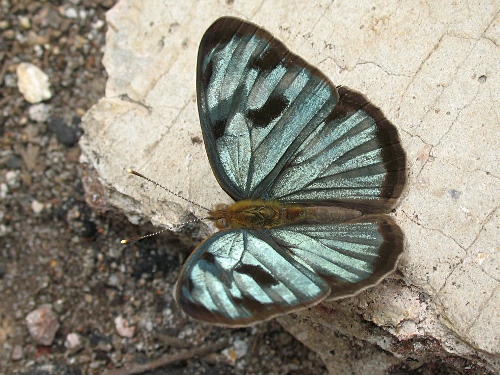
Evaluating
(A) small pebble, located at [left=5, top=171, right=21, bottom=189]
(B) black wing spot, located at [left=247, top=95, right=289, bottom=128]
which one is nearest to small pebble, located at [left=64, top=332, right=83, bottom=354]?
(A) small pebble, located at [left=5, top=171, right=21, bottom=189]

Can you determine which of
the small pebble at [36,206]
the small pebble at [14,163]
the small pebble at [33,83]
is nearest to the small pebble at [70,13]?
the small pebble at [33,83]

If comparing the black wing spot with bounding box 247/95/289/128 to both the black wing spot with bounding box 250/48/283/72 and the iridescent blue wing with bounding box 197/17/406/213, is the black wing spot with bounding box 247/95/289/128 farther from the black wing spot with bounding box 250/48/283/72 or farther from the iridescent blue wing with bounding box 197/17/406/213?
the black wing spot with bounding box 250/48/283/72

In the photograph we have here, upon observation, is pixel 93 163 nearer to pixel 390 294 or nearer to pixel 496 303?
pixel 390 294

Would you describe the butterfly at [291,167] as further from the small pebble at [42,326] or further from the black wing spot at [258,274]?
the small pebble at [42,326]

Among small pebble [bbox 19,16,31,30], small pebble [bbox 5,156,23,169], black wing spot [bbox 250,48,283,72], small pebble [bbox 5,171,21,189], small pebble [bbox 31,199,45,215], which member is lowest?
small pebble [bbox 31,199,45,215]

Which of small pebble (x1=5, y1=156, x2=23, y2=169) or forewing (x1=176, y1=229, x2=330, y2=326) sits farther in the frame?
small pebble (x1=5, y1=156, x2=23, y2=169)

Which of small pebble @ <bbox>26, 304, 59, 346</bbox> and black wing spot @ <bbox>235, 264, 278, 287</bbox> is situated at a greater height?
black wing spot @ <bbox>235, 264, 278, 287</bbox>

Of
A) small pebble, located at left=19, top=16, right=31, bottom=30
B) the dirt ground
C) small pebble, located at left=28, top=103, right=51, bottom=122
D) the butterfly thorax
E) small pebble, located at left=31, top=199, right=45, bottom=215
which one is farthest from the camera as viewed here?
small pebble, located at left=19, top=16, right=31, bottom=30

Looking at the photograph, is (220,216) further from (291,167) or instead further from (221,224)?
(291,167)

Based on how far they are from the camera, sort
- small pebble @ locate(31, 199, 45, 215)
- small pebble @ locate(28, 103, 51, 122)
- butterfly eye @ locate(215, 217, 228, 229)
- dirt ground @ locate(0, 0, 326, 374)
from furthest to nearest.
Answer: small pebble @ locate(28, 103, 51, 122) < small pebble @ locate(31, 199, 45, 215) < dirt ground @ locate(0, 0, 326, 374) < butterfly eye @ locate(215, 217, 228, 229)
